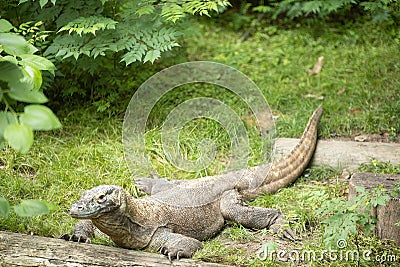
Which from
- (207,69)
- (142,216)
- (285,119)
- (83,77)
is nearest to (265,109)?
(285,119)

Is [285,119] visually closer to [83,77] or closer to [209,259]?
[83,77]

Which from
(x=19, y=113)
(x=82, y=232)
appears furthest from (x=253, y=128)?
(x=19, y=113)

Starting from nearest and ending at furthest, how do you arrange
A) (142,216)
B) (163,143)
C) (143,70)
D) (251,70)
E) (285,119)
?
(142,216) < (163,143) < (285,119) < (143,70) < (251,70)

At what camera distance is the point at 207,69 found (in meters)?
8.38

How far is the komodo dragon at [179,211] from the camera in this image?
456 cm

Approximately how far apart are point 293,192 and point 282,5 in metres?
4.87

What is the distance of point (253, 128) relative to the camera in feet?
23.3

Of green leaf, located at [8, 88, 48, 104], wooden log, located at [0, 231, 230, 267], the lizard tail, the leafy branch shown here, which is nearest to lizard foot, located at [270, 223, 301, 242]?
the lizard tail

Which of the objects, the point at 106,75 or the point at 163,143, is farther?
the point at 106,75

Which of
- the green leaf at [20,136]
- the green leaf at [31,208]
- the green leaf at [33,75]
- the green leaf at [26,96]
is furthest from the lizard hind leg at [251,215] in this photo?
the green leaf at [20,136]

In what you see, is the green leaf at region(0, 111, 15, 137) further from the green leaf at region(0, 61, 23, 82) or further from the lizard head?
the lizard head

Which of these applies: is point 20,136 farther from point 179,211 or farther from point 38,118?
point 179,211

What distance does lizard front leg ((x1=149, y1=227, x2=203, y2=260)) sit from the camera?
14.9 feet

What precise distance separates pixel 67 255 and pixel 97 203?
425 mm
